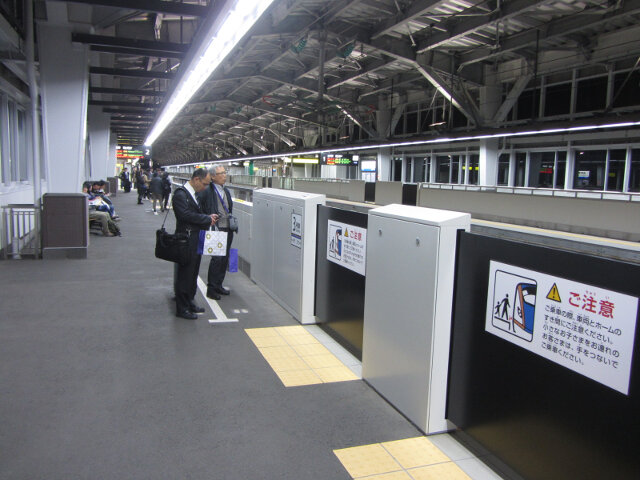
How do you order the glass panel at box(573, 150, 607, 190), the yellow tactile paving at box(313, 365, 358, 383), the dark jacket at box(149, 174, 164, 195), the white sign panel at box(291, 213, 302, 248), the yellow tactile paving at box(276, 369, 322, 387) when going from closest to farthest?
1. the yellow tactile paving at box(276, 369, 322, 387)
2. the yellow tactile paving at box(313, 365, 358, 383)
3. the white sign panel at box(291, 213, 302, 248)
4. the glass panel at box(573, 150, 607, 190)
5. the dark jacket at box(149, 174, 164, 195)

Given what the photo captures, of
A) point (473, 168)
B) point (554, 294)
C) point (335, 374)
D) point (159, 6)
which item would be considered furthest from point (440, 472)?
point (473, 168)

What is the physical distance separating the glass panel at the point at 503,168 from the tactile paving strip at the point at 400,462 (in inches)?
676

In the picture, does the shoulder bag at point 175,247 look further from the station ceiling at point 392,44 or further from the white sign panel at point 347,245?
the station ceiling at point 392,44

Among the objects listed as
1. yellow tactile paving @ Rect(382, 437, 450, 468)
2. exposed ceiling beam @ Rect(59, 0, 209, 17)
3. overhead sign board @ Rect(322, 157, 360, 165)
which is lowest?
yellow tactile paving @ Rect(382, 437, 450, 468)

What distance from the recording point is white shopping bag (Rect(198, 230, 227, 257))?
18.4 feet

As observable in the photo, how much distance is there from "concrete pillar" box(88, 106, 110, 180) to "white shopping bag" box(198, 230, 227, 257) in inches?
830

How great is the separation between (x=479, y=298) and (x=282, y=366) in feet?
6.56

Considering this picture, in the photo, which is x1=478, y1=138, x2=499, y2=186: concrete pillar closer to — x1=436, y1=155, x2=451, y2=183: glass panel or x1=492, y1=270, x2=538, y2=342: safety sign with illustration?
x1=436, y1=155, x2=451, y2=183: glass panel

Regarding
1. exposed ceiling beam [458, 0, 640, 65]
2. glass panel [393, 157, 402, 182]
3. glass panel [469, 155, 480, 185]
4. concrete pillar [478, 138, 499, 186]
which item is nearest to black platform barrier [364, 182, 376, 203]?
concrete pillar [478, 138, 499, 186]

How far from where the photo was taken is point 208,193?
19.5ft

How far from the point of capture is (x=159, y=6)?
7.95 metres

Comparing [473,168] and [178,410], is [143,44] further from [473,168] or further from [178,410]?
[473,168]

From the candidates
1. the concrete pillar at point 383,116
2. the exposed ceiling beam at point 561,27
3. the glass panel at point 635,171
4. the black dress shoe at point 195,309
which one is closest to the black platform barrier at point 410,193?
the exposed ceiling beam at point 561,27

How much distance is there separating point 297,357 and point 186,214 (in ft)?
6.57
